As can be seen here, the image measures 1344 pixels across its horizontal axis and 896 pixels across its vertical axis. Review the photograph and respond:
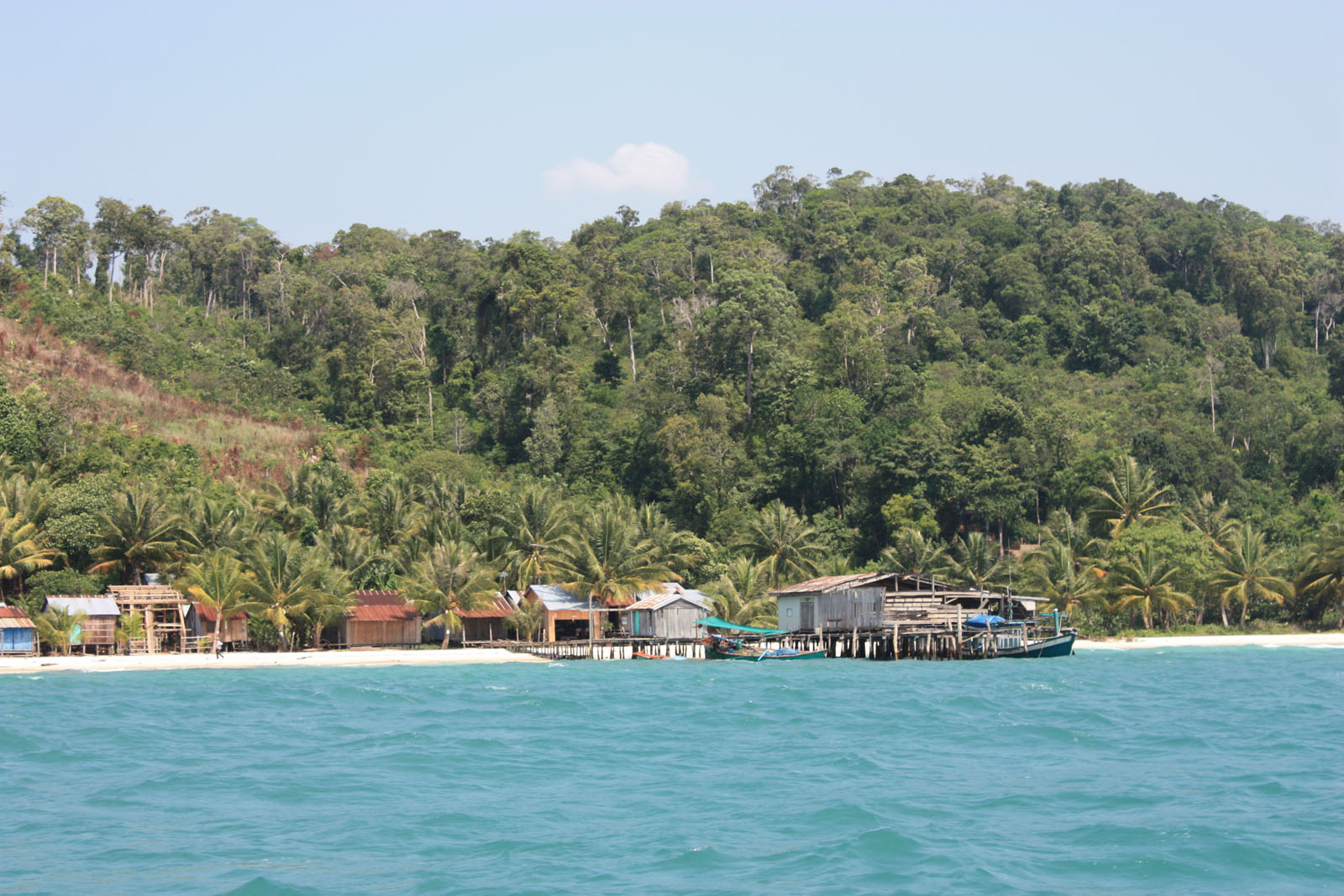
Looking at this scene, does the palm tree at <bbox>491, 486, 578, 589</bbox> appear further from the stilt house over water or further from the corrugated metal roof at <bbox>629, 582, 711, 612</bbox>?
the corrugated metal roof at <bbox>629, 582, 711, 612</bbox>

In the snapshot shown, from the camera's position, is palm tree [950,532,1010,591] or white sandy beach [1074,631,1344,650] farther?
palm tree [950,532,1010,591]

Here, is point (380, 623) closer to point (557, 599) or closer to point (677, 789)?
point (557, 599)

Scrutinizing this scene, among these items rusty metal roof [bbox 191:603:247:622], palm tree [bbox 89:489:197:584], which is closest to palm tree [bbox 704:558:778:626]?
rusty metal roof [bbox 191:603:247:622]

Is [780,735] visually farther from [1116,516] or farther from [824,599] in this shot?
[1116,516]

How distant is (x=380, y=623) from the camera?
52938 millimetres

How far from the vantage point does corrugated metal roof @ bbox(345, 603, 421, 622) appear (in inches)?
2039

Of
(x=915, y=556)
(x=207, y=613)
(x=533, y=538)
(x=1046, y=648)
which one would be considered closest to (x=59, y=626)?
(x=207, y=613)

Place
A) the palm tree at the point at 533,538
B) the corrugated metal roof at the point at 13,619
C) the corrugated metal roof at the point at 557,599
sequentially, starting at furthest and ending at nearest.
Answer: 1. the palm tree at the point at 533,538
2. the corrugated metal roof at the point at 557,599
3. the corrugated metal roof at the point at 13,619

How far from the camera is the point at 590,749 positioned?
25984 millimetres

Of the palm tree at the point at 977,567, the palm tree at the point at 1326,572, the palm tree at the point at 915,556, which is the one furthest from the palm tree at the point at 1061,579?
the palm tree at the point at 1326,572

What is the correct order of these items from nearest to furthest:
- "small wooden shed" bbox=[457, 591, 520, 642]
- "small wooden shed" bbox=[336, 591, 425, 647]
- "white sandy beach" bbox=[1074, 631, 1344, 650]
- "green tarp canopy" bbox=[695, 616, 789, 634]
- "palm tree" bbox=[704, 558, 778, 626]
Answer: "small wooden shed" bbox=[336, 591, 425, 647] < "green tarp canopy" bbox=[695, 616, 789, 634] < "white sandy beach" bbox=[1074, 631, 1344, 650] < "small wooden shed" bbox=[457, 591, 520, 642] < "palm tree" bbox=[704, 558, 778, 626]

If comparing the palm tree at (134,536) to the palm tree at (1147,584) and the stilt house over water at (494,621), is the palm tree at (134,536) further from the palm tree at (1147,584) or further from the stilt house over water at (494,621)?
the palm tree at (1147,584)

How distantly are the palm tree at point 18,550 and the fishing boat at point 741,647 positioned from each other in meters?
25.5

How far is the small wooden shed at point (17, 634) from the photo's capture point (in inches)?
1790
